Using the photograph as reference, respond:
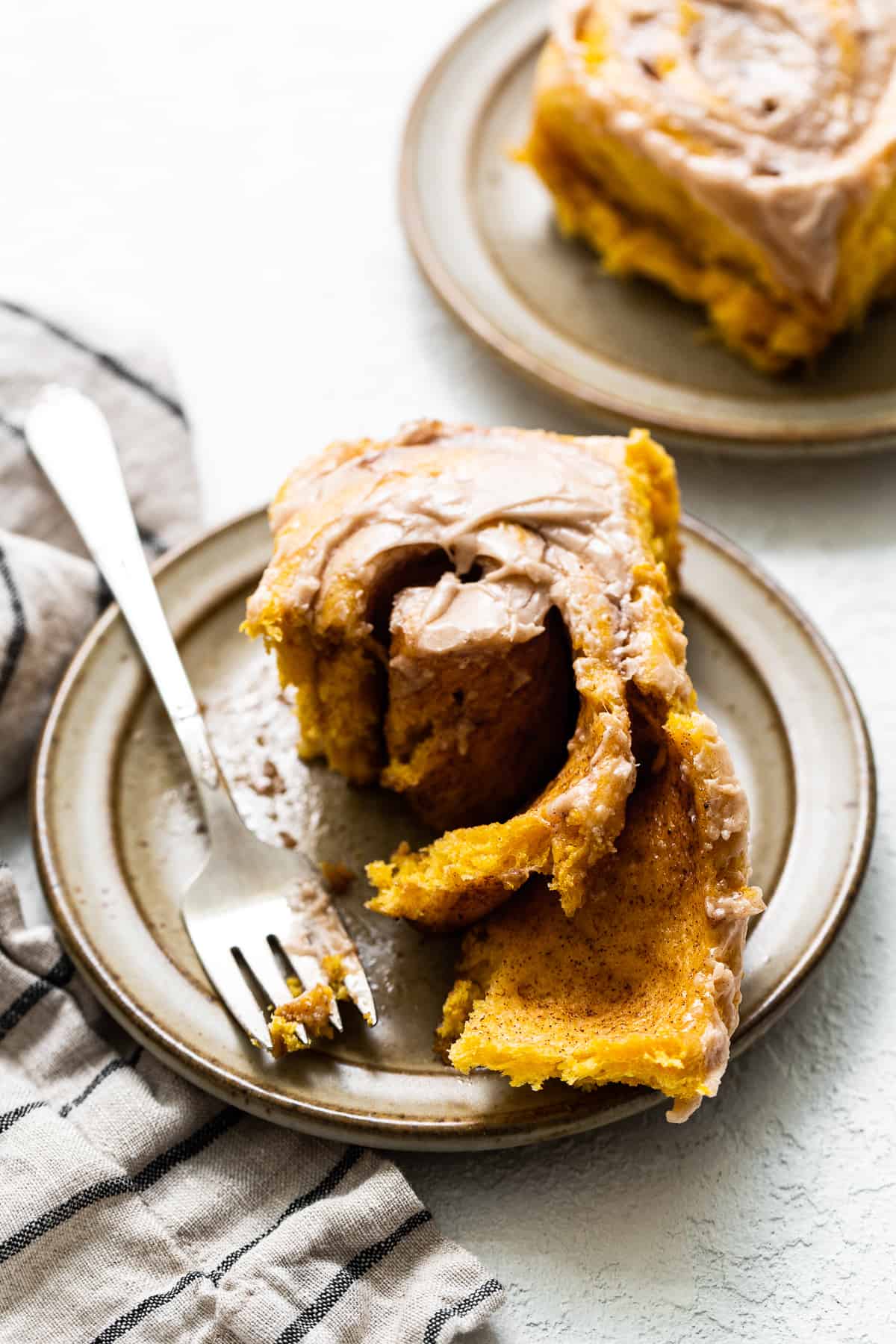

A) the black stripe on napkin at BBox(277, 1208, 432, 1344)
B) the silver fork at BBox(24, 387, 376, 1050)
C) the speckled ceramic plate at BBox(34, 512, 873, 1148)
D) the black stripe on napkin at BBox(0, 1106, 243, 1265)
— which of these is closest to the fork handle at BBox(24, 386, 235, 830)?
the silver fork at BBox(24, 387, 376, 1050)

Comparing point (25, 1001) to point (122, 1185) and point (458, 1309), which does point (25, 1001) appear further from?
point (458, 1309)

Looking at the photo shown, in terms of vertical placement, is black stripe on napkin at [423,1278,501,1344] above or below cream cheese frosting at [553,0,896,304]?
below

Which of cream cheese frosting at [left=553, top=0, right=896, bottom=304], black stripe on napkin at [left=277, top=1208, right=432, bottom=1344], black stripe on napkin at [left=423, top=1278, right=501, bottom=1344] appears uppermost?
cream cheese frosting at [left=553, top=0, right=896, bottom=304]

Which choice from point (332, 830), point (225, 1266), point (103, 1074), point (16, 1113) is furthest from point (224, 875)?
point (225, 1266)

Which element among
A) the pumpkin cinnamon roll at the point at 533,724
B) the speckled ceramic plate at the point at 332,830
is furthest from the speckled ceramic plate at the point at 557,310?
the pumpkin cinnamon roll at the point at 533,724

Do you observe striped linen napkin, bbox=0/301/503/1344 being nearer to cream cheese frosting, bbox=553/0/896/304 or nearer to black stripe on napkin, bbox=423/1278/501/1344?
black stripe on napkin, bbox=423/1278/501/1344

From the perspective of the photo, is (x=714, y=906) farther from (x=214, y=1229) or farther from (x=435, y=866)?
(x=214, y=1229)

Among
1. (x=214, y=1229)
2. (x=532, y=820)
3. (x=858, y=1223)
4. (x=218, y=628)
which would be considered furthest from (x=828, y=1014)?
(x=218, y=628)

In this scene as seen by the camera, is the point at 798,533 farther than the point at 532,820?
Yes
